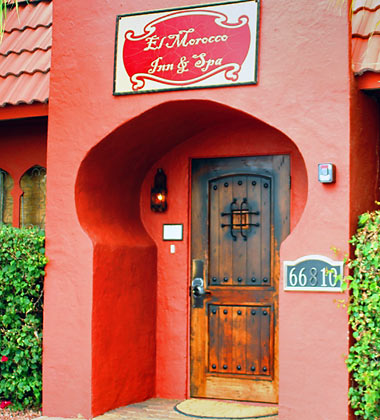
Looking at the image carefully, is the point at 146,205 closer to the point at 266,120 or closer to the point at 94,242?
the point at 94,242

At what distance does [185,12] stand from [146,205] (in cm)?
229

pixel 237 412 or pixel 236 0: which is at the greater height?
pixel 236 0

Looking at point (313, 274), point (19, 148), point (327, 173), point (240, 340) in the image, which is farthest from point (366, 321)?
point (19, 148)

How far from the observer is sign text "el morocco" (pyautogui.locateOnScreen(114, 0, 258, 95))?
6355mm

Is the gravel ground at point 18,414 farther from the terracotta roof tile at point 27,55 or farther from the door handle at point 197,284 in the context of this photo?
the terracotta roof tile at point 27,55

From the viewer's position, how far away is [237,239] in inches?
286

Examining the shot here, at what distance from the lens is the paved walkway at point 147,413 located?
6617 millimetres

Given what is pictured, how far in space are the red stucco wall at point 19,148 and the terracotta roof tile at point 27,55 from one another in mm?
655

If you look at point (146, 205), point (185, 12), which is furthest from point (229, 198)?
point (185, 12)

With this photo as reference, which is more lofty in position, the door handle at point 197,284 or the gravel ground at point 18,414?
the door handle at point 197,284

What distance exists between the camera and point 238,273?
7.21 m

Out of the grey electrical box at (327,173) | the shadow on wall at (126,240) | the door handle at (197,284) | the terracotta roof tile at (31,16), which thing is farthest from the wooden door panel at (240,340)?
the terracotta roof tile at (31,16)

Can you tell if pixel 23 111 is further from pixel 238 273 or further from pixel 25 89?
pixel 238 273

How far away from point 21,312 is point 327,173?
137 inches
